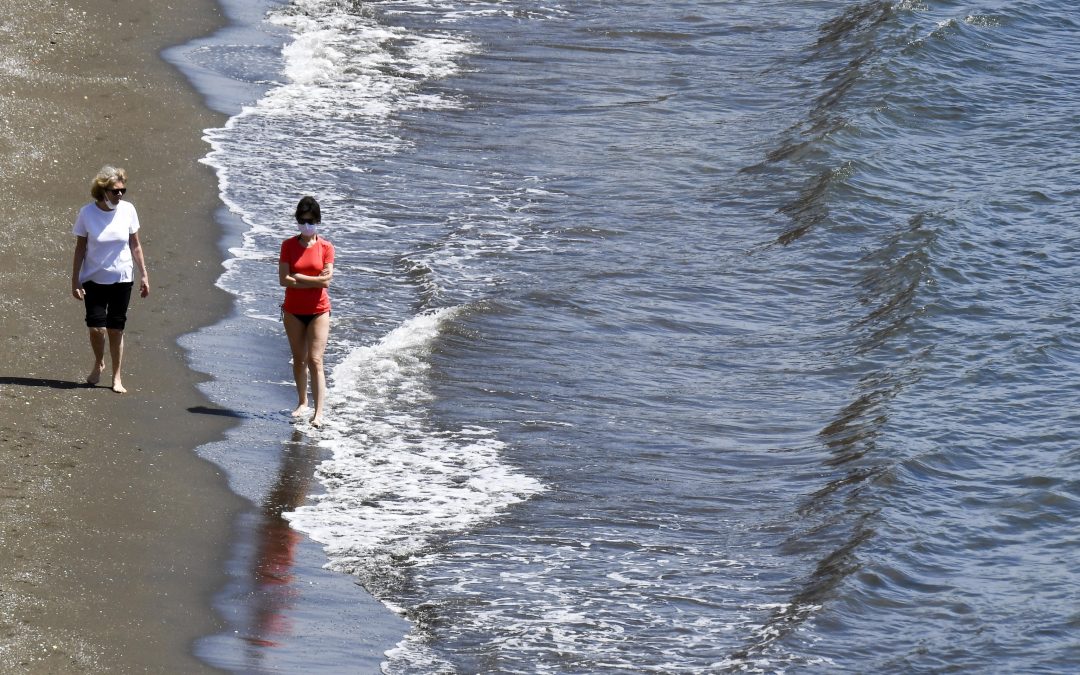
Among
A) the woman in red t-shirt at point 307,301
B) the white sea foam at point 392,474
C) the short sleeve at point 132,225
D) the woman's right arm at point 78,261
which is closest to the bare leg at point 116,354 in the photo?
the woman's right arm at point 78,261

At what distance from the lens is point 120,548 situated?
8898mm

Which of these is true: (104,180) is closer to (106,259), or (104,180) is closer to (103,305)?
(106,259)

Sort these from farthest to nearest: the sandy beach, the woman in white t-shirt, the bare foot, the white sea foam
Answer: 1. the bare foot
2. the woman in white t-shirt
3. the white sea foam
4. the sandy beach

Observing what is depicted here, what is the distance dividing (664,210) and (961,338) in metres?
4.29

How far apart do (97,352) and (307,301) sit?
1.59 metres

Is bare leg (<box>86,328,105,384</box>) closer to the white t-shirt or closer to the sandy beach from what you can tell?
the sandy beach

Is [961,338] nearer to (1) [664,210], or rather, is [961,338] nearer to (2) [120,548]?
(1) [664,210]

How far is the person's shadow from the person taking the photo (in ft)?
34.8

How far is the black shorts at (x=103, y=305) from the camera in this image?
420 inches

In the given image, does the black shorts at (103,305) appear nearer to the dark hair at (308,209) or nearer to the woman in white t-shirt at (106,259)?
the woman in white t-shirt at (106,259)

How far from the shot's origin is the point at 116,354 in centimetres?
1076

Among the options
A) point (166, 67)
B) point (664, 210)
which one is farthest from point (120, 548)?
point (166, 67)

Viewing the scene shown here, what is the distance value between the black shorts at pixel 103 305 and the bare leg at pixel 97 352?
0.09 m

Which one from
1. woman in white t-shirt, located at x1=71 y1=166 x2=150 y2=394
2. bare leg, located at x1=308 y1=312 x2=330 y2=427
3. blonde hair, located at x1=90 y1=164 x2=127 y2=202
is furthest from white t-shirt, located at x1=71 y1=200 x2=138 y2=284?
bare leg, located at x1=308 y1=312 x2=330 y2=427
